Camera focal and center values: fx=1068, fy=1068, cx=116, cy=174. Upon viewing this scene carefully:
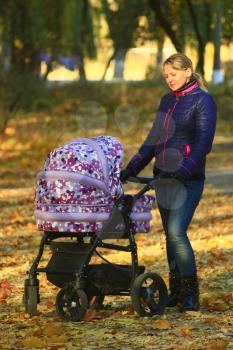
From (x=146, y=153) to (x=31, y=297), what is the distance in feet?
3.99

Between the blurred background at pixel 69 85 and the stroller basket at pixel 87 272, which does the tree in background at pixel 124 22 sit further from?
the stroller basket at pixel 87 272

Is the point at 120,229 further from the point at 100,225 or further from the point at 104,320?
the point at 104,320

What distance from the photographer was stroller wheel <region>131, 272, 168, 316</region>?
6.75 m

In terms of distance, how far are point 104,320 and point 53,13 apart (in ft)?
96.6

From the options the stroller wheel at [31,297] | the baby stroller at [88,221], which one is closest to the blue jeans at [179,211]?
the baby stroller at [88,221]

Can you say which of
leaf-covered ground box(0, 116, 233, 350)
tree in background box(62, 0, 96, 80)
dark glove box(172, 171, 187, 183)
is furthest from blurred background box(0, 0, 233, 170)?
dark glove box(172, 171, 187, 183)

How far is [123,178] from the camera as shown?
699cm

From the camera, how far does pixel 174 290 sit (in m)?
7.18

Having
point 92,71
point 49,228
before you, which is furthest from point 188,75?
point 92,71

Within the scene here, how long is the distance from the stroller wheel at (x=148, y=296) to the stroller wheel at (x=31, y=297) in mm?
655

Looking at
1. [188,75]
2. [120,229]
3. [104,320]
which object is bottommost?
[104,320]

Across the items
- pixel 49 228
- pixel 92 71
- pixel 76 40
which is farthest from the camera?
pixel 92 71

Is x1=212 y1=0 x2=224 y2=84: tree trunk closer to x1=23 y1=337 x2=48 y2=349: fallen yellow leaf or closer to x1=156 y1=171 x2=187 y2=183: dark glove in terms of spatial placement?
x1=156 y1=171 x2=187 y2=183: dark glove

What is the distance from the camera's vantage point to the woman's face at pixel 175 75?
6.91m
